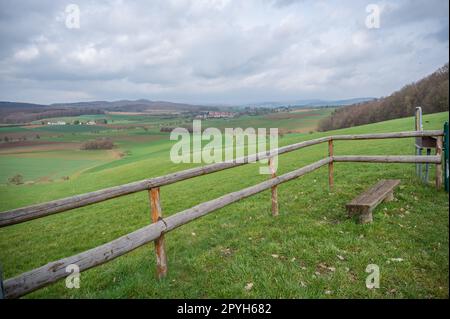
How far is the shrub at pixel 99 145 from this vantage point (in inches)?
1700

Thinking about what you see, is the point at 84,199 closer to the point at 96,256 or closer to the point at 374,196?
the point at 96,256

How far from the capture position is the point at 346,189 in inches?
303

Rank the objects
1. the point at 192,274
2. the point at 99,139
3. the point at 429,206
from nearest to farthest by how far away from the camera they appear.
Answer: the point at 192,274 → the point at 429,206 → the point at 99,139

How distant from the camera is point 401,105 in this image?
2037 inches

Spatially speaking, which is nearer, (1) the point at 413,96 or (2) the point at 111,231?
(2) the point at 111,231

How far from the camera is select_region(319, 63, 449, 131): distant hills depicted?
44406 mm

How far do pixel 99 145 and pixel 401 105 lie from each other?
52.0m

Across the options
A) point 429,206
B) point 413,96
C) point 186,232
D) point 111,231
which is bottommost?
point 111,231

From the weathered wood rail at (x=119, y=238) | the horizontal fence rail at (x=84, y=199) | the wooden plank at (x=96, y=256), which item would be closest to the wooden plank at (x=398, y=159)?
the weathered wood rail at (x=119, y=238)

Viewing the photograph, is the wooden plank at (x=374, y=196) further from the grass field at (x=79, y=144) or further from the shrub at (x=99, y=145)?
the shrub at (x=99, y=145)
